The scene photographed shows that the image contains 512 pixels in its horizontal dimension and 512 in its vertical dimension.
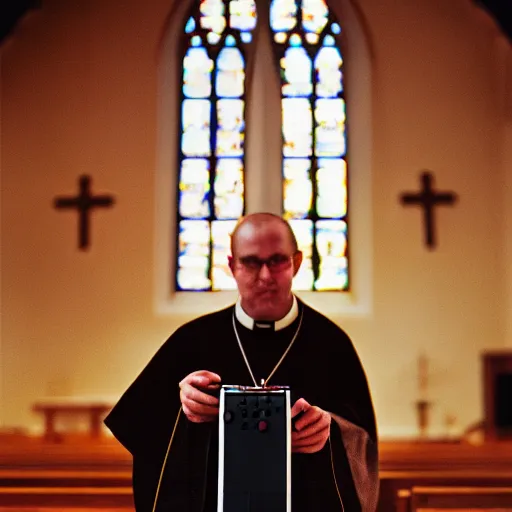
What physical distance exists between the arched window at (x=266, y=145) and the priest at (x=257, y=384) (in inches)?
254

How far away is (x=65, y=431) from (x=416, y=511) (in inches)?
247

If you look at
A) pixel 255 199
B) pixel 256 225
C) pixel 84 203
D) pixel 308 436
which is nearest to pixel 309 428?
pixel 308 436

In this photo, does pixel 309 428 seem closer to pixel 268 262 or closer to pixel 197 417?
pixel 197 417

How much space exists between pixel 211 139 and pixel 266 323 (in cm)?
724

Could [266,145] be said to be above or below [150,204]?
above

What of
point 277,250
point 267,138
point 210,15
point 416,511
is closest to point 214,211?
point 267,138

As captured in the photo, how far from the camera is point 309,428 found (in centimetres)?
237

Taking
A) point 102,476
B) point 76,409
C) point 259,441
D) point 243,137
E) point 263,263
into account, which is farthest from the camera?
point 243,137

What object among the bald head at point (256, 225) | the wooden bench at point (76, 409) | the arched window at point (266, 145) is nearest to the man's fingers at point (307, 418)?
the bald head at point (256, 225)

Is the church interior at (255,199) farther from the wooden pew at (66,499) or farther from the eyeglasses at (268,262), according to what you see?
the eyeglasses at (268,262)

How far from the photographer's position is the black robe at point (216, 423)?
2.61m

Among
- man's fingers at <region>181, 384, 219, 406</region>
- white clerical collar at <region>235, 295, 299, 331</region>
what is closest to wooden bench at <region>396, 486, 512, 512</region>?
white clerical collar at <region>235, 295, 299, 331</region>

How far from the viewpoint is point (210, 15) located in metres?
10.2

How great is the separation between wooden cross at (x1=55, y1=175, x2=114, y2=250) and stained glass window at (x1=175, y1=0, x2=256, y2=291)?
916mm
